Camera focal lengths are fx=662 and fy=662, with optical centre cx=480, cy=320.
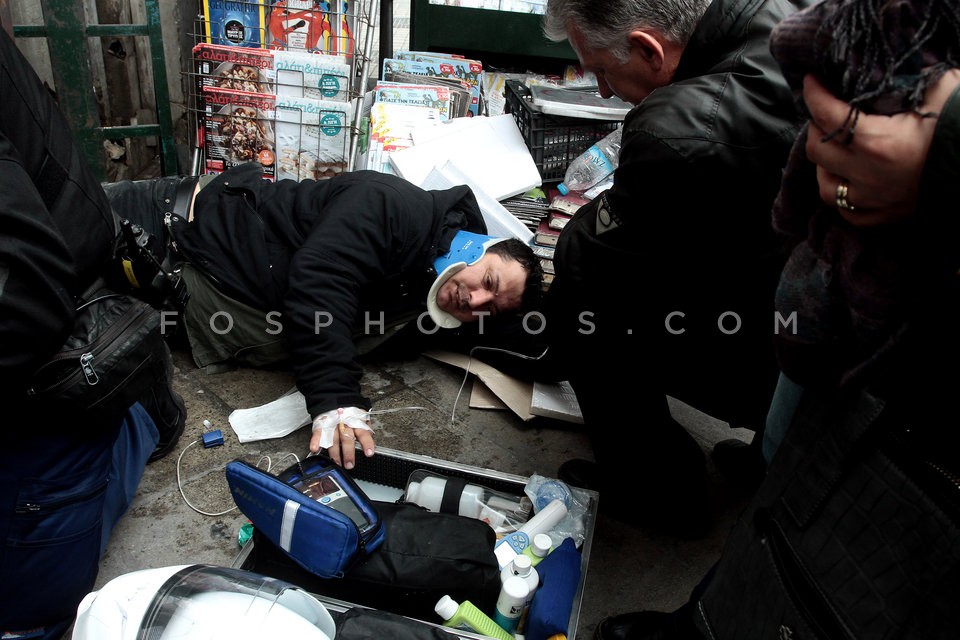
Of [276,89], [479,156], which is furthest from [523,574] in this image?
[276,89]

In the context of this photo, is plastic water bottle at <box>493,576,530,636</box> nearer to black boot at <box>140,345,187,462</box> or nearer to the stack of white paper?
black boot at <box>140,345,187,462</box>

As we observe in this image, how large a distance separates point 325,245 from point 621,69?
1116 mm

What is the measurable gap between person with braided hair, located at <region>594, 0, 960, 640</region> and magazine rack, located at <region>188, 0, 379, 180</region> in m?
2.73

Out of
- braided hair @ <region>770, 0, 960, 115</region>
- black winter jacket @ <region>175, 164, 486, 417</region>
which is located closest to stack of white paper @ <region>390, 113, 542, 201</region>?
black winter jacket @ <region>175, 164, 486, 417</region>

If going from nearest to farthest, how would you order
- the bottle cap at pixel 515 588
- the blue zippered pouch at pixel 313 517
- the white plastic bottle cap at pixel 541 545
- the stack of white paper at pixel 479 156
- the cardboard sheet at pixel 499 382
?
the blue zippered pouch at pixel 313 517 < the bottle cap at pixel 515 588 < the white plastic bottle cap at pixel 541 545 < the cardboard sheet at pixel 499 382 < the stack of white paper at pixel 479 156

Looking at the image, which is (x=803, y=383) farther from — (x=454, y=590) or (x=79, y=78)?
(x=79, y=78)

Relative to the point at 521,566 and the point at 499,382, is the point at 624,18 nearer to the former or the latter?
the point at 521,566

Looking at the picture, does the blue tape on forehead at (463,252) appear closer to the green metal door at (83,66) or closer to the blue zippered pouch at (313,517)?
the blue zippered pouch at (313,517)

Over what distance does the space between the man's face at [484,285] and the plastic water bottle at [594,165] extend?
3.39ft

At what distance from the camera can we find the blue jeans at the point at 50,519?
1.55 meters

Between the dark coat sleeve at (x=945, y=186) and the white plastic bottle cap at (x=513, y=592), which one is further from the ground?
the dark coat sleeve at (x=945, y=186)

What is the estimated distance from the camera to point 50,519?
159 cm

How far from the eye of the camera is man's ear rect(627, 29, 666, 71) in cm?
152

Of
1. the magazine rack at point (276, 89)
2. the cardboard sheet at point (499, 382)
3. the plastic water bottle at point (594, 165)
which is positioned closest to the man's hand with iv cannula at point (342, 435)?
the cardboard sheet at point (499, 382)
